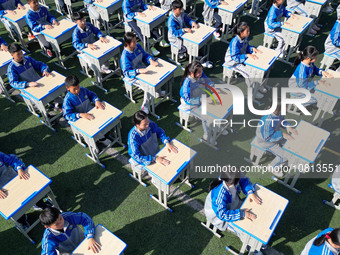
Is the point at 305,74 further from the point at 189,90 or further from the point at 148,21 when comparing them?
the point at 148,21

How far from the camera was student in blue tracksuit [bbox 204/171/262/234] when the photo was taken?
4691 millimetres

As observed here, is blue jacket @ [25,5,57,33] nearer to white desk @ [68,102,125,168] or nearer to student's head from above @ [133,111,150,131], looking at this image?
white desk @ [68,102,125,168]

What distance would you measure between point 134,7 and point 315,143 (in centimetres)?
731

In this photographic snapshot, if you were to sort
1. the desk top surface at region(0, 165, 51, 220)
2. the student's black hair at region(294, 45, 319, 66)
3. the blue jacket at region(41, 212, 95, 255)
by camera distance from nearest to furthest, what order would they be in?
1. the blue jacket at region(41, 212, 95, 255)
2. the desk top surface at region(0, 165, 51, 220)
3. the student's black hair at region(294, 45, 319, 66)

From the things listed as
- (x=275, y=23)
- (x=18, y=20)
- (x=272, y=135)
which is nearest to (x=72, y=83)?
(x=272, y=135)

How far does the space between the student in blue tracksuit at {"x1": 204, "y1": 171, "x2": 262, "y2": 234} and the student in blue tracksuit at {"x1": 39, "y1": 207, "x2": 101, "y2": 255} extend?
6.53 feet

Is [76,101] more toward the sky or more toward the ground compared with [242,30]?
more toward the ground

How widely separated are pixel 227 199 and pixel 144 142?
2040 millimetres

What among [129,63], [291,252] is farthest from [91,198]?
[291,252]

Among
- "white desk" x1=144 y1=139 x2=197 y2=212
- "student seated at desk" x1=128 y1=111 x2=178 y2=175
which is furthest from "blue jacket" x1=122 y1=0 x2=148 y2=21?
"white desk" x1=144 y1=139 x2=197 y2=212

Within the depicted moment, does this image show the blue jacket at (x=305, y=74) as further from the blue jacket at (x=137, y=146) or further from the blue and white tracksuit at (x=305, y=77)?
the blue jacket at (x=137, y=146)

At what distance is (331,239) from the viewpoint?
167 inches

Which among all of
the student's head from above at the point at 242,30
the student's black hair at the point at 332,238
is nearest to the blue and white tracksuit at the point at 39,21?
the student's head from above at the point at 242,30

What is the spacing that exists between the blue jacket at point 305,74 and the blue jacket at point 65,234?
6075mm
